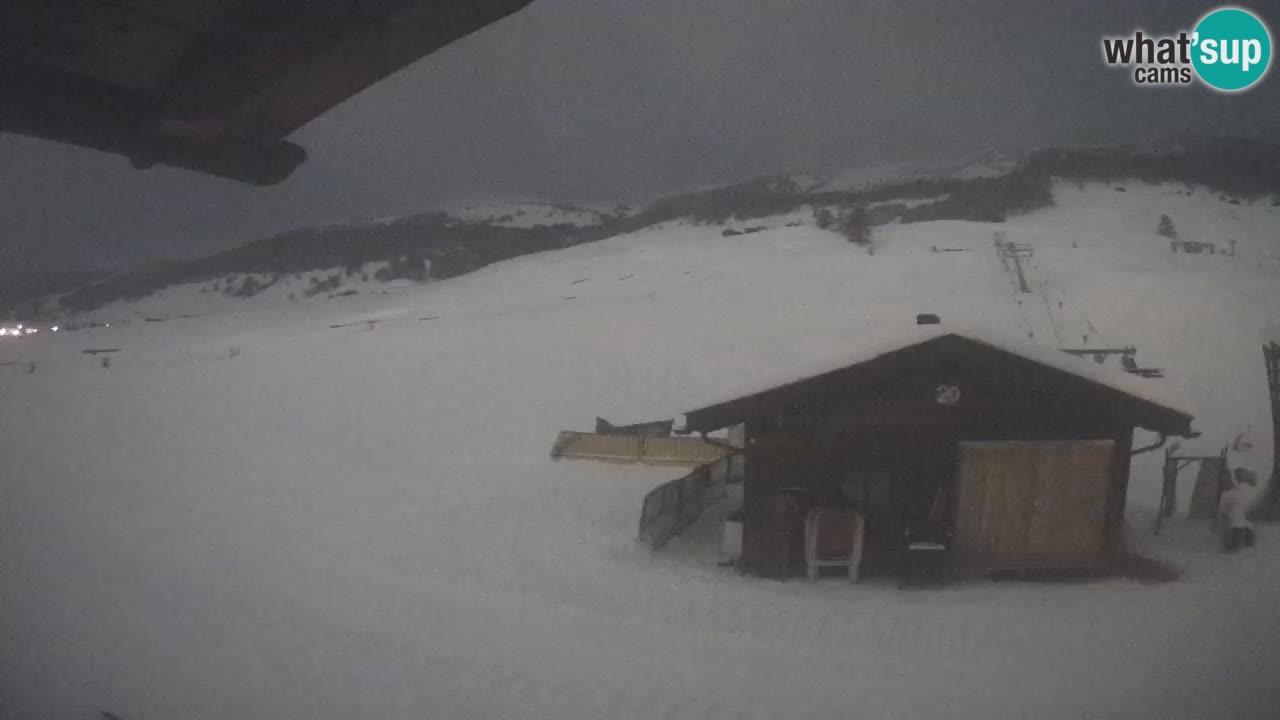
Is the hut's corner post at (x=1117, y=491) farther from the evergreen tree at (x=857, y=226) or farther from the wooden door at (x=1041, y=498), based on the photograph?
the evergreen tree at (x=857, y=226)

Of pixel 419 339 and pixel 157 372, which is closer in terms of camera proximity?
pixel 157 372

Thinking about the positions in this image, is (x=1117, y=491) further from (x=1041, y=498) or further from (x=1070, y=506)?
(x=1041, y=498)

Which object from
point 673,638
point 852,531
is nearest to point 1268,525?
point 852,531

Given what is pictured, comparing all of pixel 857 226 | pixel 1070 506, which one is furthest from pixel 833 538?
pixel 857 226

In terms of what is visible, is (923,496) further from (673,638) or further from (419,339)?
(419,339)

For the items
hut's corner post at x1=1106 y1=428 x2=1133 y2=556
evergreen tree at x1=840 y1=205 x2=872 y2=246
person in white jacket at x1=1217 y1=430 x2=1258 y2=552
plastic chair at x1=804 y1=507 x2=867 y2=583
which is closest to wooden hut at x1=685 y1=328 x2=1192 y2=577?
hut's corner post at x1=1106 y1=428 x2=1133 y2=556

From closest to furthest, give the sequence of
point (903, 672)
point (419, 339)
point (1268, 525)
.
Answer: point (903, 672), point (1268, 525), point (419, 339)
